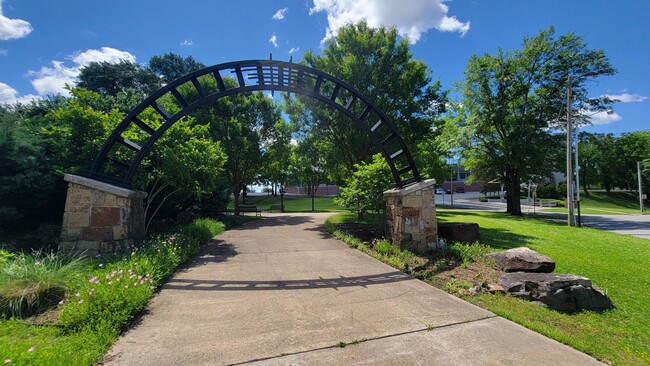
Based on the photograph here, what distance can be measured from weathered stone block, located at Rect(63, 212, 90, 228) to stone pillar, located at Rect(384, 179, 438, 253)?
7.10 metres

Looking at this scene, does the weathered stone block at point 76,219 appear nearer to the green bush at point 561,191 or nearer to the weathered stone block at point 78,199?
the weathered stone block at point 78,199

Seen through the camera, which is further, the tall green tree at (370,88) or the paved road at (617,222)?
the paved road at (617,222)

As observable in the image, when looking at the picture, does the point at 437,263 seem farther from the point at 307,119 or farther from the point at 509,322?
the point at 307,119

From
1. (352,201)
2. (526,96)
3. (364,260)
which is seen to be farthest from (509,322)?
(526,96)

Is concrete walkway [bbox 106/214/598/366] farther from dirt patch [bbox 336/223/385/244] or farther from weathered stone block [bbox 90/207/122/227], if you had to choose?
dirt patch [bbox 336/223/385/244]

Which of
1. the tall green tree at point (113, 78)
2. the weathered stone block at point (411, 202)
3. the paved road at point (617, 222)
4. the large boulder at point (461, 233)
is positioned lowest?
the paved road at point (617, 222)

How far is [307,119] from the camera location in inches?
631

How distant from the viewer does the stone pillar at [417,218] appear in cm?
741

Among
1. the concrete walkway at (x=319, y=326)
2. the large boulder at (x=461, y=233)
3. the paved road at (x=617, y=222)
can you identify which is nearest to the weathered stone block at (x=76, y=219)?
the concrete walkway at (x=319, y=326)

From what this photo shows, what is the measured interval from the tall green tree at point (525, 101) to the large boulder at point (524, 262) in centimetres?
1635

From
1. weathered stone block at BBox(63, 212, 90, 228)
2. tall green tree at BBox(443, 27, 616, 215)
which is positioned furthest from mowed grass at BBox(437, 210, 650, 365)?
tall green tree at BBox(443, 27, 616, 215)

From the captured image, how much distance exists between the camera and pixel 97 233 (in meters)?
6.25

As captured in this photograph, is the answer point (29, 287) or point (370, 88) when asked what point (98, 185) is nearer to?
point (29, 287)

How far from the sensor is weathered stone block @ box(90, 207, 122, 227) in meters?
6.27
